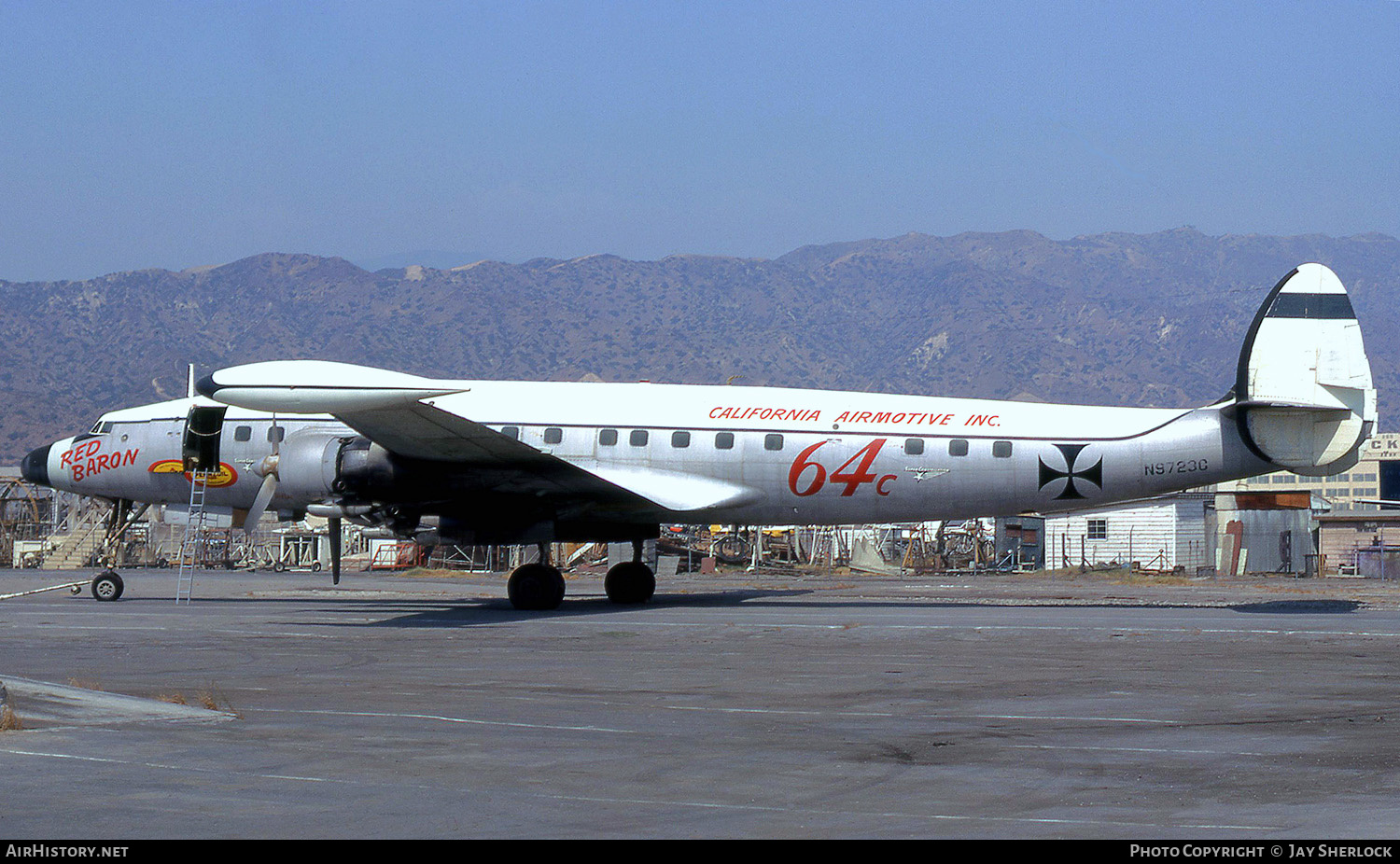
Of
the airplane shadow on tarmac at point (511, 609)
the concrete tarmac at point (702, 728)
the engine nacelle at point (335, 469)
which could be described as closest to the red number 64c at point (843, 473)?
the airplane shadow on tarmac at point (511, 609)

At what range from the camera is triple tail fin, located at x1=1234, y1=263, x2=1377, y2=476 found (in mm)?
25375

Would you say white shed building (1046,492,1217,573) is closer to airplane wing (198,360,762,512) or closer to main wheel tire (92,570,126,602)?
airplane wing (198,360,762,512)

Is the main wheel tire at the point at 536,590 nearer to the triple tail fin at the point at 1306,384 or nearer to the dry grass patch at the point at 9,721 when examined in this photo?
the triple tail fin at the point at 1306,384

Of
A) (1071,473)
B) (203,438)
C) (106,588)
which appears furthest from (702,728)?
(106,588)

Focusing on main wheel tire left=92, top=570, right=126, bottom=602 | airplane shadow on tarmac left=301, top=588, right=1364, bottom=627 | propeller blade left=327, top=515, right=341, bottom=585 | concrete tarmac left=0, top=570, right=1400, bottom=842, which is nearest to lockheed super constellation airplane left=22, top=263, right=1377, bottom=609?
propeller blade left=327, top=515, right=341, bottom=585

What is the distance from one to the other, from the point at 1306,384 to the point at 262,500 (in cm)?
2016

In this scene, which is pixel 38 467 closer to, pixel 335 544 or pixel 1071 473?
pixel 335 544

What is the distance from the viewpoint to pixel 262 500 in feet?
89.5

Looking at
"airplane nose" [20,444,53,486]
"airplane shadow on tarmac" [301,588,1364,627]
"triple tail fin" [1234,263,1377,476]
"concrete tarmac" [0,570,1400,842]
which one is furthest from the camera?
"airplane nose" [20,444,53,486]

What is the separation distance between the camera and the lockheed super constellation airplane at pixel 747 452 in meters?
25.5

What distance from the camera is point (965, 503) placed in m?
27.0

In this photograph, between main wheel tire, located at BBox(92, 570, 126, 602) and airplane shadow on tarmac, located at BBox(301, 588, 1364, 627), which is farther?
main wheel tire, located at BBox(92, 570, 126, 602)

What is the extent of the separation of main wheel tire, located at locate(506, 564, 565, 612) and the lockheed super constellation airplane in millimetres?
36

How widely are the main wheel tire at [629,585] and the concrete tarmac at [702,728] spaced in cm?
448
